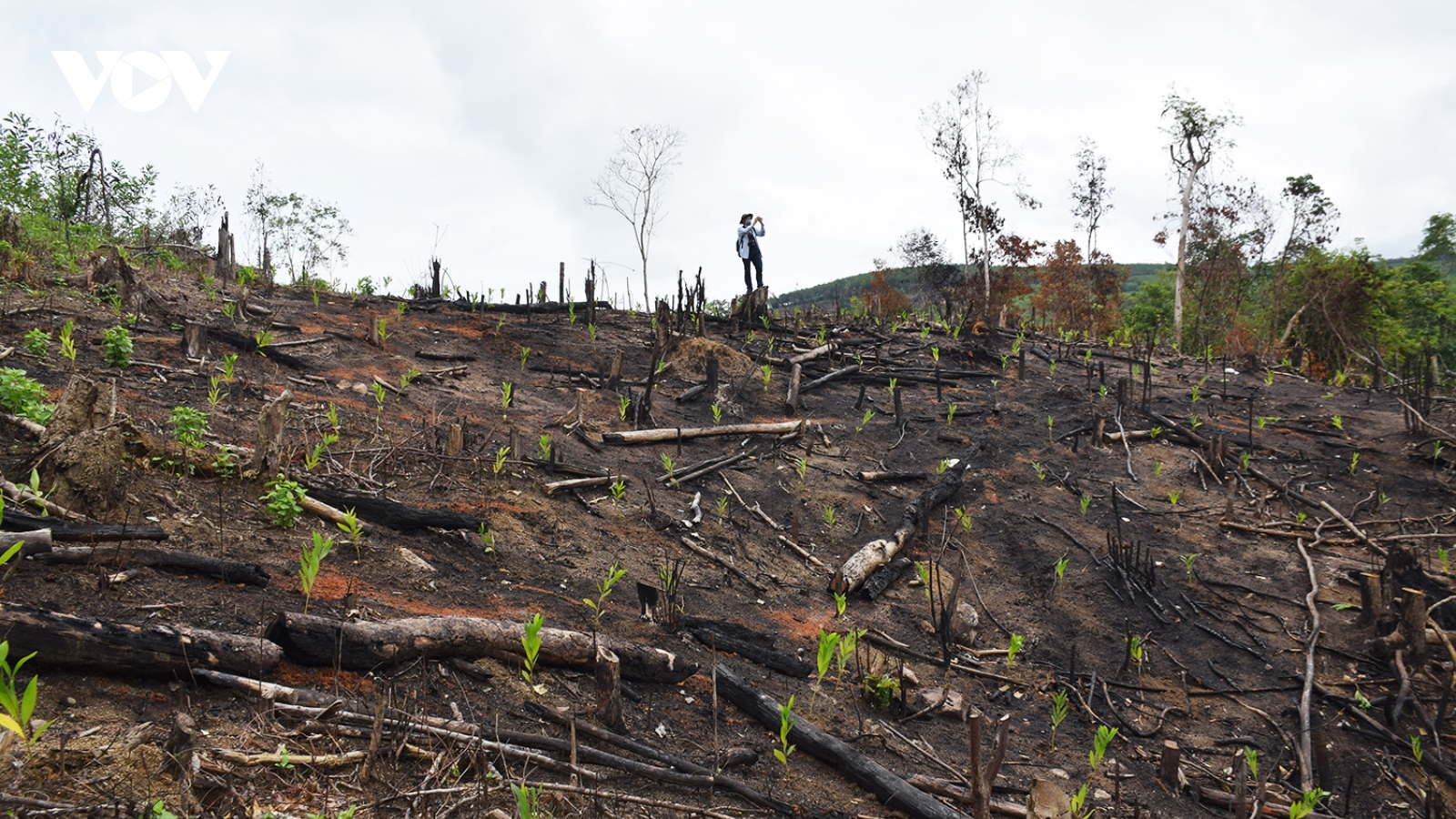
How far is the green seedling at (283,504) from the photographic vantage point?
4.97 m

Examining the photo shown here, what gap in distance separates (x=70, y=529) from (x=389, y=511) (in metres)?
2.15

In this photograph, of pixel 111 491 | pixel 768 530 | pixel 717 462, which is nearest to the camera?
pixel 111 491

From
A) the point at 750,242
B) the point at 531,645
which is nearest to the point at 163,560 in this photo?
the point at 531,645

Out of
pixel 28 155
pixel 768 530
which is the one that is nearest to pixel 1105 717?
pixel 768 530

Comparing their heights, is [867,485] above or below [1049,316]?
below

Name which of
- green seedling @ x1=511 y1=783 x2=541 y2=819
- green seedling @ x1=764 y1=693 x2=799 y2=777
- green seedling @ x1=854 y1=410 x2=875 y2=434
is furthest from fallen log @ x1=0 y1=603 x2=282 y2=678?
green seedling @ x1=854 y1=410 x2=875 y2=434

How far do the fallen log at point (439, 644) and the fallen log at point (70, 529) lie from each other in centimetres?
119

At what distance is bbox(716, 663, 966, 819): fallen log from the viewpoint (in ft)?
12.2

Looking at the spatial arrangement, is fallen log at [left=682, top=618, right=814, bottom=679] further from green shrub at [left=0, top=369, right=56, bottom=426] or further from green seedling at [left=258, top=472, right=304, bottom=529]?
green shrub at [left=0, top=369, right=56, bottom=426]

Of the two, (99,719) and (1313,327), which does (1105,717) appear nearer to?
(99,719)

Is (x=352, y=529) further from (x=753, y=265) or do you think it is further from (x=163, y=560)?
(x=753, y=265)

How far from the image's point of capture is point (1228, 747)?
5586 millimetres

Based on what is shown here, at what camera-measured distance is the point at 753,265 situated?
15672 mm

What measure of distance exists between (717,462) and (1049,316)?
3334cm
